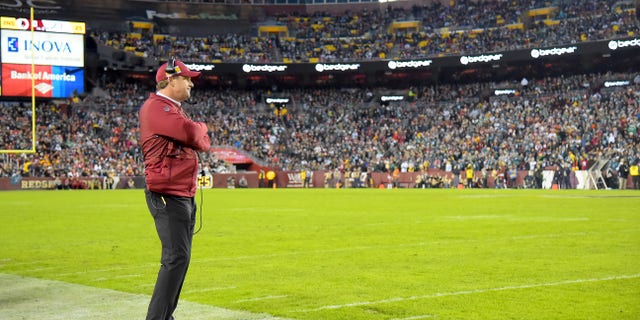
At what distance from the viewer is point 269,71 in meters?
70.7

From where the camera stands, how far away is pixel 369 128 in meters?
66.5

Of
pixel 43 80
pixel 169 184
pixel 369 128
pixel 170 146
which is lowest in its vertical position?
pixel 169 184

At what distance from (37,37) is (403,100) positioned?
34.5m

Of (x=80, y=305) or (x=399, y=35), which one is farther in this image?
(x=399, y=35)

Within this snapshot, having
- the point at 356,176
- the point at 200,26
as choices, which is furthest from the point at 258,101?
the point at 356,176

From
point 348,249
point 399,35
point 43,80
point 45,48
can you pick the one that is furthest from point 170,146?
point 399,35

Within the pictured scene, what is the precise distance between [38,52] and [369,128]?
2876 centimetres

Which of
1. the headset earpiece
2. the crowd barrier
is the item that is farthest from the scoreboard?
the headset earpiece

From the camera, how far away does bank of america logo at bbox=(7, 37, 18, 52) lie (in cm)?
4612

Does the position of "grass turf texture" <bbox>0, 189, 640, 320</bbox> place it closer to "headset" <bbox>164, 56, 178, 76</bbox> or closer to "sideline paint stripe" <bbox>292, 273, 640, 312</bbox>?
"sideline paint stripe" <bbox>292, 273, 640, 312</bbox>

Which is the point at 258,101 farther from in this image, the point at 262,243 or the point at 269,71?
the point at 262,243

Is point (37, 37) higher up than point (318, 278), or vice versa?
point (37, 37)

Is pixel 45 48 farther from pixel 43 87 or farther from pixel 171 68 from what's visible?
pixel 171 68

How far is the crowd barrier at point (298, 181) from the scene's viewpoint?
159 feet
